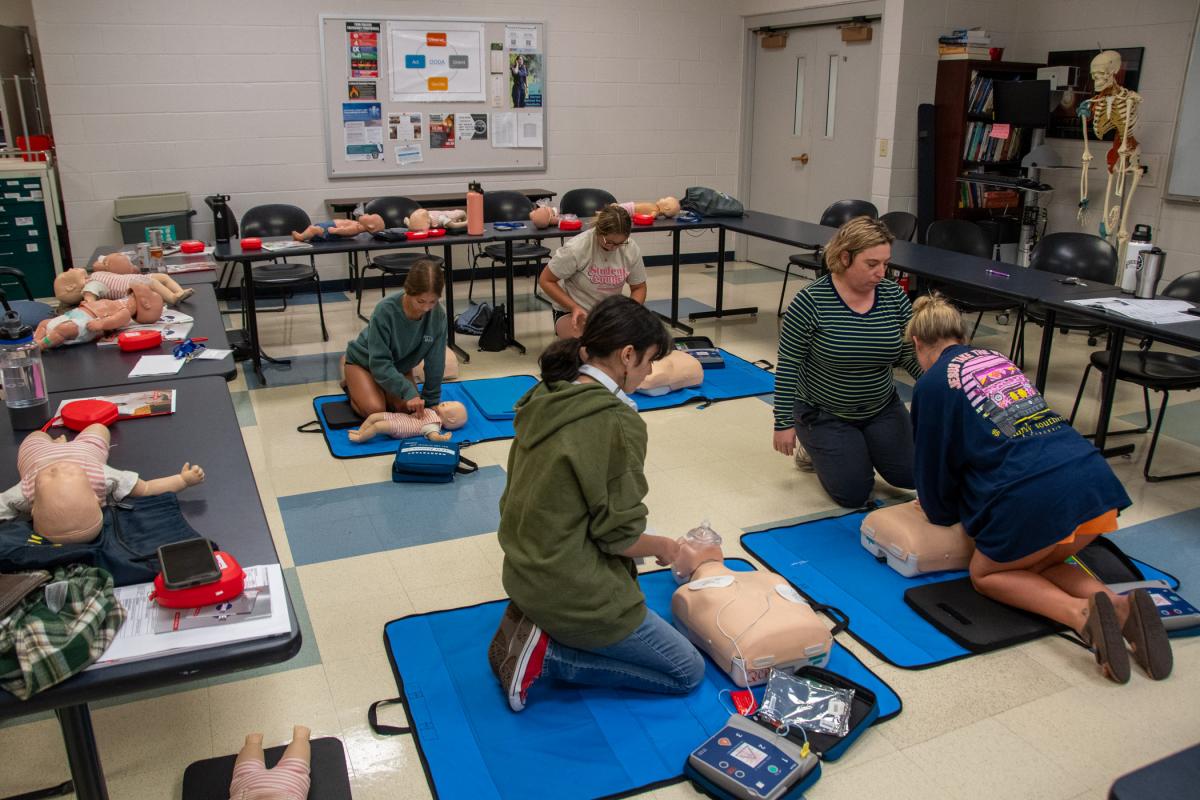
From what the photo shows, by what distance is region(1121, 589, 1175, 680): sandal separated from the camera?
2641mm

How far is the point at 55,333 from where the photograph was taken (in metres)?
3.29

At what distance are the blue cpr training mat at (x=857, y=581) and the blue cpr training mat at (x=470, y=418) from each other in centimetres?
157

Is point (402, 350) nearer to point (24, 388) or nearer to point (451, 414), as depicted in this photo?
point (451, 414)

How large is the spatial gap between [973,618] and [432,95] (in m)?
5.87

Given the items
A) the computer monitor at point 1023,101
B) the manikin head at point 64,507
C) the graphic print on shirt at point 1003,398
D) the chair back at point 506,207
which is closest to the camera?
the manikin head at point 64,507

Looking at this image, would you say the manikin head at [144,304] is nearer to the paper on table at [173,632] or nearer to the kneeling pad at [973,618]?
the paper on table at [173,632]

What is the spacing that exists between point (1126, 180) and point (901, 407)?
3.64 m

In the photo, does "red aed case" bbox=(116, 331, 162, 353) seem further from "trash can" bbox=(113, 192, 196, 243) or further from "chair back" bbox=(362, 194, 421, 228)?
"trash can" bbox=(113, 192, 196, 243)

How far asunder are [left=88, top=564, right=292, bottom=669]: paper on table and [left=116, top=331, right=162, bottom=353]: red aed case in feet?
5.84

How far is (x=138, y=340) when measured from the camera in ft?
10.9

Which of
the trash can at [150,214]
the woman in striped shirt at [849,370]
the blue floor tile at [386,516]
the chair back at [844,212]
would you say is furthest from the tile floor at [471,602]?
the trash can at [150,214]

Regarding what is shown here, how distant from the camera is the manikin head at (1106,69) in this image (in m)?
6.03

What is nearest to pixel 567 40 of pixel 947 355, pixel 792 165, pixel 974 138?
pixel 792 165

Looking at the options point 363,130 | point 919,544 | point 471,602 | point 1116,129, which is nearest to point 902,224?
point 1116,129
